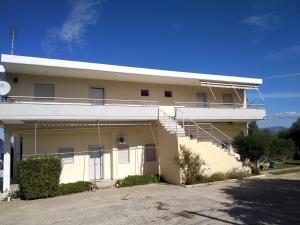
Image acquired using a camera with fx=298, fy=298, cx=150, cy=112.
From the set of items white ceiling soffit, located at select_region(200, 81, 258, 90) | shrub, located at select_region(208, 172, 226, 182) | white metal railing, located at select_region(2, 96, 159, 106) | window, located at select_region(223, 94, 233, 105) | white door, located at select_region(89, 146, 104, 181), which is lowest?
shrub, located at select_region(208, 172, 226, 182)

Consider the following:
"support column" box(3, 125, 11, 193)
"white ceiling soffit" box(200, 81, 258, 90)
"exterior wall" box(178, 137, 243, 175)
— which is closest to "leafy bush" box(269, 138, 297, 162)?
"white ceiling soffit" box(200, 81, 258, 90)

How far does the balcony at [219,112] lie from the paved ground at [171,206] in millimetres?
6367

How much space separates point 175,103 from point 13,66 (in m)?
12.3

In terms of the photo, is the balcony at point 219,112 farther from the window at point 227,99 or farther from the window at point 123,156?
the window at point 123,156

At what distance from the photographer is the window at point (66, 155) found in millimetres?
19422

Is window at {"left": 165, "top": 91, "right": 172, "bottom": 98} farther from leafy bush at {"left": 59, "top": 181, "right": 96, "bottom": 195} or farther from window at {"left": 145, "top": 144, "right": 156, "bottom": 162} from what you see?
leafy bush at {"left": 59, "top": 181, "right": 96, "bottom": 195}

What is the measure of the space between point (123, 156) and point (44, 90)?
707 cm

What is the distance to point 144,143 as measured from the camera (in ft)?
72.9

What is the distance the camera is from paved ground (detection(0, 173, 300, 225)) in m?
10.4

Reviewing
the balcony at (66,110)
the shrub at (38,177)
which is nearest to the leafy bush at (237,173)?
the balcony at (66,110)

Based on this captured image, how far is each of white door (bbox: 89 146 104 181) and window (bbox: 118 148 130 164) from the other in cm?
128

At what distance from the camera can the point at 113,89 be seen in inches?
858

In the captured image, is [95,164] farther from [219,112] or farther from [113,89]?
[219,112]

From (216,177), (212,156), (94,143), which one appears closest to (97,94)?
(94,143)
